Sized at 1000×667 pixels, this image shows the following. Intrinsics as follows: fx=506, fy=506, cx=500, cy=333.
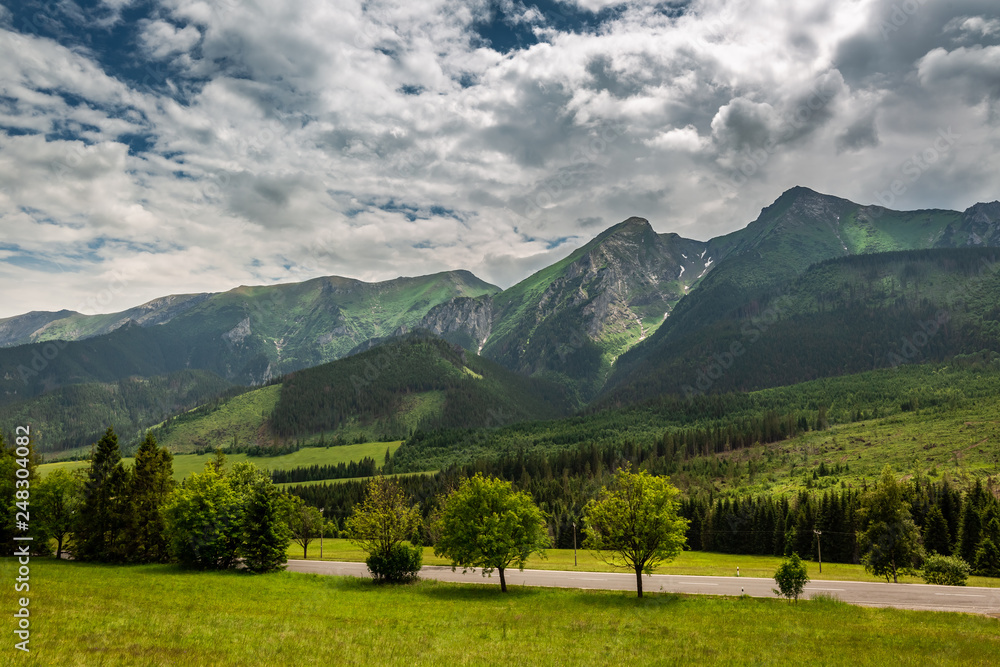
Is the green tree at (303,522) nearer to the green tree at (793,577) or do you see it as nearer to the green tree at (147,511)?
the green tree at (147,511)

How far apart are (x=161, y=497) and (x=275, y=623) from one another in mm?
46937

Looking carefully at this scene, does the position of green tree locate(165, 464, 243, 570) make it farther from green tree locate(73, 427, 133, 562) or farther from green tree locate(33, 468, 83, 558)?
green tree locate(33, 468, 83, 558)

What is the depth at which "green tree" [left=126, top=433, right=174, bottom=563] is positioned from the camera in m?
68.9

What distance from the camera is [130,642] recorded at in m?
27.8

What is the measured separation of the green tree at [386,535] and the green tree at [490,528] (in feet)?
22.6

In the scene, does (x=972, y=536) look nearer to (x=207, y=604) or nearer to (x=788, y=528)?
(x=788, y=528)

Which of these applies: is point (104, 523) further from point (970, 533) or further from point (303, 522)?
point (970, 533)

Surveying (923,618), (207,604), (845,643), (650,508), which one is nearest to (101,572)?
(207,604)

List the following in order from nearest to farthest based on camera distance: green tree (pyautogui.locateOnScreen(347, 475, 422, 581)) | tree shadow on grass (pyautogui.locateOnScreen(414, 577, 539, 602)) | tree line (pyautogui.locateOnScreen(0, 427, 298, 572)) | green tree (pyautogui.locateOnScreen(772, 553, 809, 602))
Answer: green tree (pyautogui.locateOnScreen(772, 553, 809, 602)), tree shadow on grass (pyautogui.locateOnScreen(414, 577, 539, 602)), tree line (pyautogui.locateOnScreen(0, 427, 298, 572)), green tree (pyautogui.locateOnScreen(347, 475, 422, 581))

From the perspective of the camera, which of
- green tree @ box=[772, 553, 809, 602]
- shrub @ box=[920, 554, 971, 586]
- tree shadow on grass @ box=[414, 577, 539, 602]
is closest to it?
green tree @ box=[772, 553, 809, 602]

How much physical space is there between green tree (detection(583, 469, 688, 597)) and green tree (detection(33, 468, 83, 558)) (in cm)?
7187

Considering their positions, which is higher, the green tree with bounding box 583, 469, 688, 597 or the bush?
the green tree with bounding box 583, 469, 688, 597

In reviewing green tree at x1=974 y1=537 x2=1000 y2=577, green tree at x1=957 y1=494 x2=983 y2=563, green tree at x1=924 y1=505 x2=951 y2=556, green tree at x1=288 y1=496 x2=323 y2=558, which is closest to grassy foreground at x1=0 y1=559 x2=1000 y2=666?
green tree at x1=288 y1=496 x2=323 y2=558

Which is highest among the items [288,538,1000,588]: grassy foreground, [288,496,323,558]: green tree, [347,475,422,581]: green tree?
[347,475,422,581]: green tree
